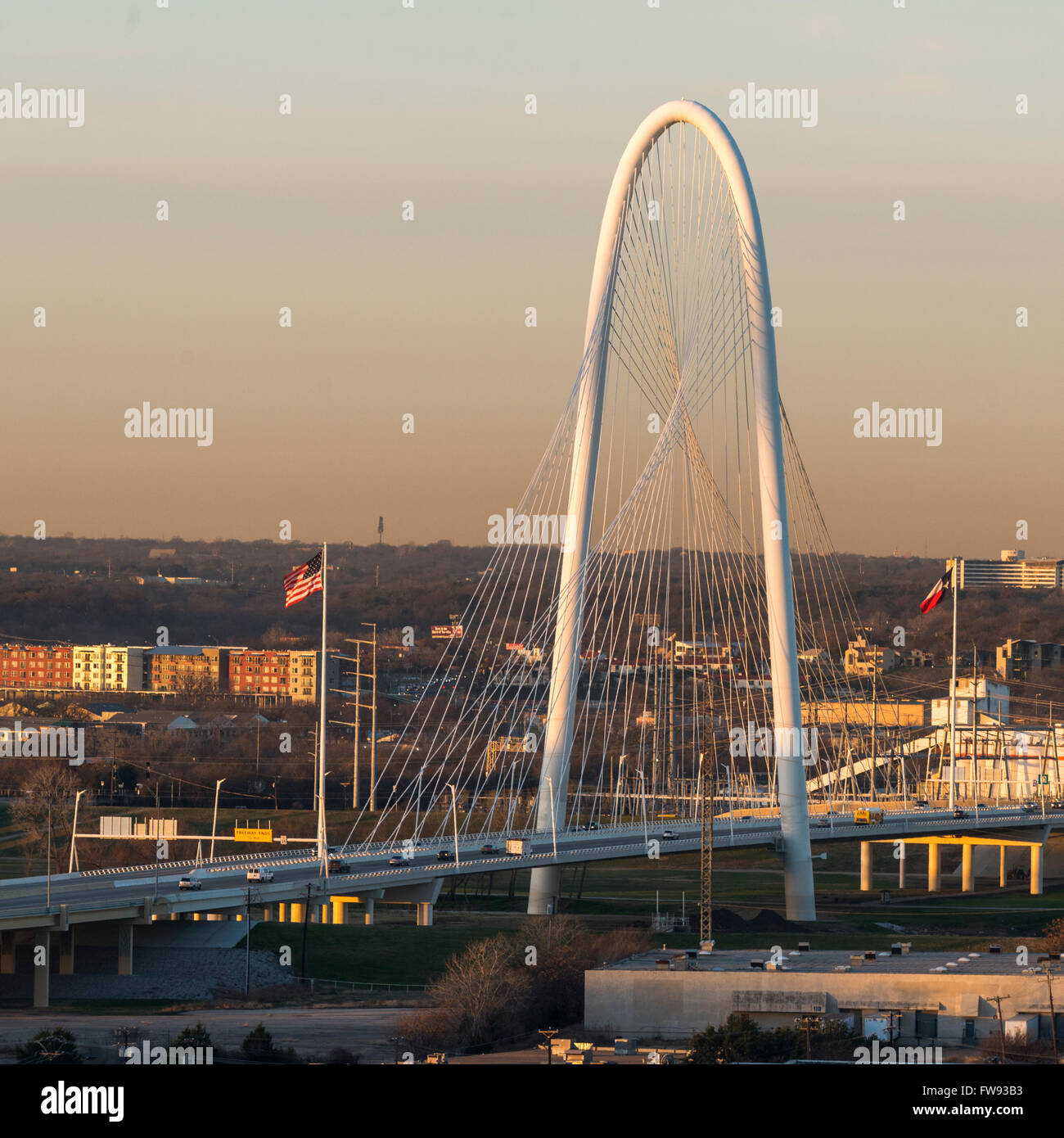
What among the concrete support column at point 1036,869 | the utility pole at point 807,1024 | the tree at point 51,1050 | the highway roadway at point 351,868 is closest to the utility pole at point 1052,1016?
the utility pole at point 807,1024

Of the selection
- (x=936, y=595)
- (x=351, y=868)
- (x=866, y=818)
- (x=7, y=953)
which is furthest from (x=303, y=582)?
(x=936, y=595)

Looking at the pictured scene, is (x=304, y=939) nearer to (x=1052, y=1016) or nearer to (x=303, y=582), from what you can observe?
(x=303, y=582)

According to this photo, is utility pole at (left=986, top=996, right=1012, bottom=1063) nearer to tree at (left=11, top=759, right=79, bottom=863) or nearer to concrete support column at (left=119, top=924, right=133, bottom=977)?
concrete support column at (left=119, top=924, right=133, bottom=977)

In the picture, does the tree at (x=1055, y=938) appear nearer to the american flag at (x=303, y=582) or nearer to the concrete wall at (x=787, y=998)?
the concrete wall at (x=787, y=998)

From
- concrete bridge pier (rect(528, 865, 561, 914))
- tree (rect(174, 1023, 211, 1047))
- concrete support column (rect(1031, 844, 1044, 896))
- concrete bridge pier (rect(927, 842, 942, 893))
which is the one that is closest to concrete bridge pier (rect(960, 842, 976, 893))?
concrete bridge pier (rect(927, 842, 942, 893))
